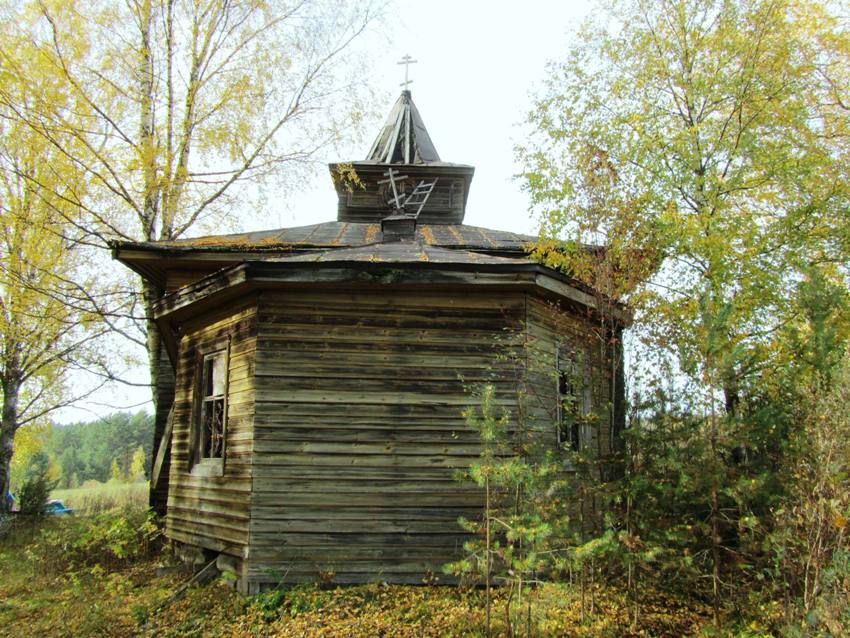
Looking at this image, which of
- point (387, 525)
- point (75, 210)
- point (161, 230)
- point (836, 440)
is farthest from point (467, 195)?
point (836, 440)

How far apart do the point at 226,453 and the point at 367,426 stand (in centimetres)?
203

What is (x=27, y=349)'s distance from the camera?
15.9 meters

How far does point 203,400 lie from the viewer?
28.8 ft

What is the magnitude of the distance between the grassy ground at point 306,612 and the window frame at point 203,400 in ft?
5.16

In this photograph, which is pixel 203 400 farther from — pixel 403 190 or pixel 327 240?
pixel 403 190

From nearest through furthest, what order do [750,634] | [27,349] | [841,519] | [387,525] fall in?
[841,519]
[750,634]
[387,525]
[27,349]

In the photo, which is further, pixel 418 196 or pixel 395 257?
pixel 418 196

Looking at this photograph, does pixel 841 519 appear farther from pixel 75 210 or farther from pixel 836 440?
pixel 75 210

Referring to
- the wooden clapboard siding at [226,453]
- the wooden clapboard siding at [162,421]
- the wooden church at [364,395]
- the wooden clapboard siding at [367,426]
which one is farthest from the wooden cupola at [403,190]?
the wooden clapboard siding at [367,426]

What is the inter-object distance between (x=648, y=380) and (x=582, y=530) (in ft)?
5.68

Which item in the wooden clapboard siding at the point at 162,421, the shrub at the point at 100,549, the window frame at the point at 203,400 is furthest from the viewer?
the wooden clapboard siding at the point at 162,421

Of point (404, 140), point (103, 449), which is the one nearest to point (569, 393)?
point (404, 140)

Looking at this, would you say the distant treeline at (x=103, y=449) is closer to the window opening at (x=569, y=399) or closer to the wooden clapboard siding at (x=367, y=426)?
the wooden clapboard siding at (x=367, y=426)

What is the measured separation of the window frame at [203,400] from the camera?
26.5 ft
